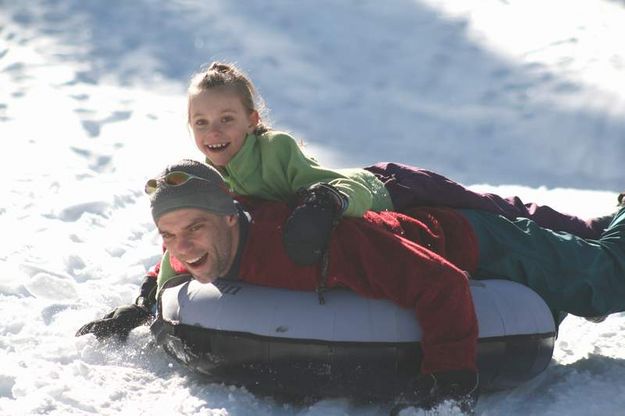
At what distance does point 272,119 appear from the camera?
941 centimetres

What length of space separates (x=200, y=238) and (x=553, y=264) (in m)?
1.50

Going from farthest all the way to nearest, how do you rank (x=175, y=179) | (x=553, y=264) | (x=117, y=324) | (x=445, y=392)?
(x=117, y=324)
(x=553, y=264)
(x=175, y=179)
(x=445, y=392)

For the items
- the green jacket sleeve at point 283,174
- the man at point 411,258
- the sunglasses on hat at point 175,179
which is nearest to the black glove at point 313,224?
the man at point 411,258

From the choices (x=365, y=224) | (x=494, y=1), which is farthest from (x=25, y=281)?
(x=494, y=1)

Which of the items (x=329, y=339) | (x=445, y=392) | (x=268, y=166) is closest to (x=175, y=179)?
(x=268, y=166)

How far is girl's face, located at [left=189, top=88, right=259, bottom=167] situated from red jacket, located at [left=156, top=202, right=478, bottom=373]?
0.42 m

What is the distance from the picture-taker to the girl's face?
12.2 feet

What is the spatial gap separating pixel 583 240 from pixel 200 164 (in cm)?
174

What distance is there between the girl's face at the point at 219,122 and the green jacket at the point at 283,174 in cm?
5

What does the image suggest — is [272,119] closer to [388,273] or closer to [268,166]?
[268,166]

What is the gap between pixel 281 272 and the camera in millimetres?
3275

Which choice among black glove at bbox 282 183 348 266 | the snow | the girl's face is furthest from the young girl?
the snow

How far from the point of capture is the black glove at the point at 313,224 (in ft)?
9.91

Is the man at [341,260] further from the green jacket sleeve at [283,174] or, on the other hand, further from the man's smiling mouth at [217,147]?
the man's smiling mouth at [217,147]
